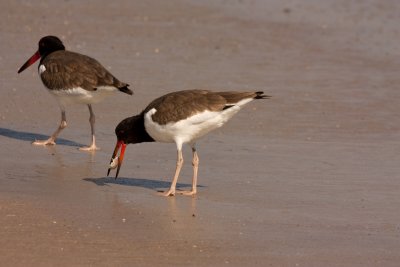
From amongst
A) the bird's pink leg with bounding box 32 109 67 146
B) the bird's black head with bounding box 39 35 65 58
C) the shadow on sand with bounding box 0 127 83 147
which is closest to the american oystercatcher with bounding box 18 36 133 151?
the bird's pink leg with bounding box 32 109 67 146

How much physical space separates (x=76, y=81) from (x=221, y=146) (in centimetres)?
→ 166

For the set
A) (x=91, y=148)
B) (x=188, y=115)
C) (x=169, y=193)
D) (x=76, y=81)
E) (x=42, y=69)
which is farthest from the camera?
(x=42, y=69)

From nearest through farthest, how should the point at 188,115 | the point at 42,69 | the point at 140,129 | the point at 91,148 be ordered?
the point at 188,115, the point at 140,129, the point at 91,148, the point at 42,69

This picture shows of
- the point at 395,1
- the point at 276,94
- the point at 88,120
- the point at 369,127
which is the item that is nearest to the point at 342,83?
the point at 276,94

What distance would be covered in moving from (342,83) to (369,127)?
2.17 m

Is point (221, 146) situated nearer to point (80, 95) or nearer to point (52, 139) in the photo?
point (80, 95)

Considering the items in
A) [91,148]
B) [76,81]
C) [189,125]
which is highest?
[76,81]

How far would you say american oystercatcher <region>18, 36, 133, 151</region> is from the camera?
10.6 meters

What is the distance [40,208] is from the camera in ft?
25.7

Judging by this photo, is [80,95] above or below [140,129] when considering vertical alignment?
above

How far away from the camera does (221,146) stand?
1048 cm

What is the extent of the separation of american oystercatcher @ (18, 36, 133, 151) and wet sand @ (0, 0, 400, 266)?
37 cm

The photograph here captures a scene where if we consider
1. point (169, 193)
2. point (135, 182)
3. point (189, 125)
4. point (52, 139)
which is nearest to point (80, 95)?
point (52, 139)

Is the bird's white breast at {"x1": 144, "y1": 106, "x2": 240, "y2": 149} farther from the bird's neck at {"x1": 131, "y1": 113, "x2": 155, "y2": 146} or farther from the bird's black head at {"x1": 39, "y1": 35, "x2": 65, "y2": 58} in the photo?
the bird's black head at {"x1": 39, "y1": 35, "x2": 65, "y2": 58}
